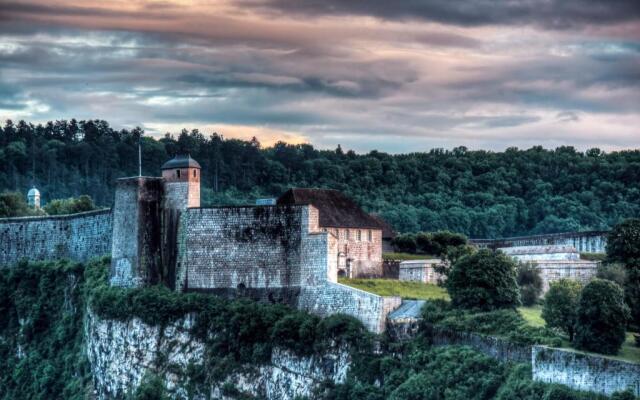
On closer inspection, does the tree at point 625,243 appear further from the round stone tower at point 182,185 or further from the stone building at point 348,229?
the round stone tower at point 182,185

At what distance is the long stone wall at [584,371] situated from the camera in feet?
142

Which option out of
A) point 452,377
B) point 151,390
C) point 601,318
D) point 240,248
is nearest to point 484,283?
point 452,377

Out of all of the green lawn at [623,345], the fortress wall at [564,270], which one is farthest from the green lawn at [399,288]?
the fortress wall at [564,270]

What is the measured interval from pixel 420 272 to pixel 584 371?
19709 millimetres

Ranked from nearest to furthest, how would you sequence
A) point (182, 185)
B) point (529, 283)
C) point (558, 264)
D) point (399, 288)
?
point (182, 185) → point (399, 288) → point (529, 283) → point (558, 264)

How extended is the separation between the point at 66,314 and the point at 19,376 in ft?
10.5

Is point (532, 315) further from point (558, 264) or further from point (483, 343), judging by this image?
point (558, 264)

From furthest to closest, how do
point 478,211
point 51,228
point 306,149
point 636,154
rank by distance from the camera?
point 306,149 < point 636,154 < point 478,211 < point 51,228

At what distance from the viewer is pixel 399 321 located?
5338 cm

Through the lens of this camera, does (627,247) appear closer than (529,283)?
Yes

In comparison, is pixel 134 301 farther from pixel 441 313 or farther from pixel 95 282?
pixel 441 313

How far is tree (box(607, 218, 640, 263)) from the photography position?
58875mm

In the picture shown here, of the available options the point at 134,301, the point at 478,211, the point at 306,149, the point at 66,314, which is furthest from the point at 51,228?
the point at 306,149

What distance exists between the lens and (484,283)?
178ft
